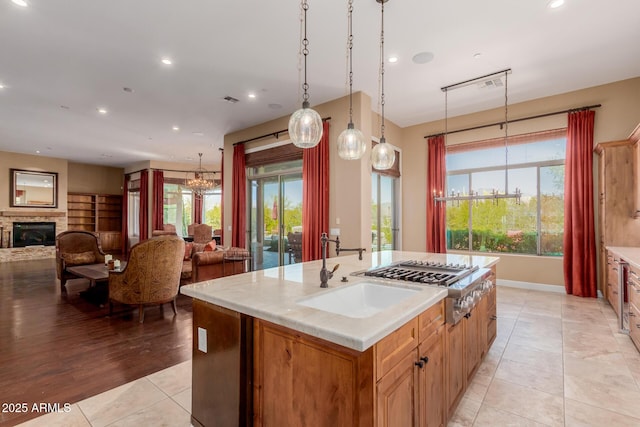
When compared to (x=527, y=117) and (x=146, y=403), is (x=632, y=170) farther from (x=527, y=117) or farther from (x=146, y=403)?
(x=146, y=403)

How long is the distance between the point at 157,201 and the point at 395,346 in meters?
11.2

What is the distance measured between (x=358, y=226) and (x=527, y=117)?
3.64 m

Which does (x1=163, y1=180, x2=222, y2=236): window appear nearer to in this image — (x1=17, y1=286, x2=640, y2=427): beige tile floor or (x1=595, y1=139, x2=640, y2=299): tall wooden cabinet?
(x1=17, y1=286, x2=640, y2=427): beige tile floor

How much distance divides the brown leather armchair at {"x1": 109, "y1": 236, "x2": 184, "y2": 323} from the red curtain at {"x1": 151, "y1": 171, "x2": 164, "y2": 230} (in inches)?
285

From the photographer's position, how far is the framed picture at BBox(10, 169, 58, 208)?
30.9 ft

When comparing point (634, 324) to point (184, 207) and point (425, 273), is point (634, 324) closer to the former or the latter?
point (425, 273)

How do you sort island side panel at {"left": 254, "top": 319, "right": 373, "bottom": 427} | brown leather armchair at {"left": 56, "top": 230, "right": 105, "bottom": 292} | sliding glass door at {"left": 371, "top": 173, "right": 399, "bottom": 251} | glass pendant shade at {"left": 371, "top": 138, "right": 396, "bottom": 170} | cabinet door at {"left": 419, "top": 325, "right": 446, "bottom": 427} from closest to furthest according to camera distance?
island side panel at {"left": 254, "top": 319, "right": 373, "bottom": 427}, cabinet door at {"left": 419, "top": 325, "right": 446, "bottom": 427}, glass pendant shade at {"left": 371, "top": 138, "right": 396, "bottom": 170}, brown leather armchair at {"left": 56, "top": 230, "right": 105, "bottom": 292}, sliding glass door at {"left": 371, "top": 173, "right": 399, "bottom": 251}

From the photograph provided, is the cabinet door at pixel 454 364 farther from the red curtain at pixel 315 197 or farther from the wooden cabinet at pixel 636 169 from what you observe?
the wooden cabinet at pixel 636 169

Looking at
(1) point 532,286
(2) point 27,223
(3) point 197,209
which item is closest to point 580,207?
(1) point 532,286

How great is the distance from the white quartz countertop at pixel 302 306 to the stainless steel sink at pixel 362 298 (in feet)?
0.13

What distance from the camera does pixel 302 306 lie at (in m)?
1.47

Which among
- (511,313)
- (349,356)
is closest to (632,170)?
(511,313)

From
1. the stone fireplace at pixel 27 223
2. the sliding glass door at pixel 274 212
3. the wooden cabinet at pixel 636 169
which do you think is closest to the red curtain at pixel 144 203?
the stone fireplace at pixel 27 223

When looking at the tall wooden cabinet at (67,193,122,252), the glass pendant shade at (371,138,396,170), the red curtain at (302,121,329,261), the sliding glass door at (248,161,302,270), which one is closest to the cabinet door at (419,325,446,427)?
the glass pendant shade at (371,138,396,170)
